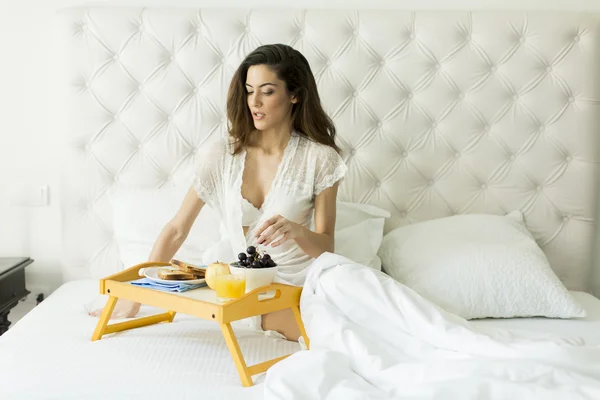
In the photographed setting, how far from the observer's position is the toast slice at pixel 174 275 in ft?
6.03

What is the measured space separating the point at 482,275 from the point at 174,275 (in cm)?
98

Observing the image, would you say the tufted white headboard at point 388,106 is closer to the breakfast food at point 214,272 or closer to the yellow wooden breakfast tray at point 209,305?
the yellow wooden breakfast tray at point 209,305

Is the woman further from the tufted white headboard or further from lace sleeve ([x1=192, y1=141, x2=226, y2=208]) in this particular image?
the tufted white headboard

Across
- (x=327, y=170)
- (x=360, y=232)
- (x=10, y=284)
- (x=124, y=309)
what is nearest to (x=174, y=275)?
(x=124, y=309)

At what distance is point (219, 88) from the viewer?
2.55 meters

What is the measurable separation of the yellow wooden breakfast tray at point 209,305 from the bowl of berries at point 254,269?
0.03m

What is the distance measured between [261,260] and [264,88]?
0.61 m

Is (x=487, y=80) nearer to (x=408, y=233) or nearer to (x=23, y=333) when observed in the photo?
(x=408, y=233)

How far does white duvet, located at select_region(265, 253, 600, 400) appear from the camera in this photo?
1.38m

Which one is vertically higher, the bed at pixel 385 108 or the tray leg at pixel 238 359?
the bed at pixel 385 108

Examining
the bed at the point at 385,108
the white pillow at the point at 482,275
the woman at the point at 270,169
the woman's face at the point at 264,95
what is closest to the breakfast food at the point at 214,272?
the woman at the point at 270,169

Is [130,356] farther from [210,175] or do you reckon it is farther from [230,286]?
[210,175]

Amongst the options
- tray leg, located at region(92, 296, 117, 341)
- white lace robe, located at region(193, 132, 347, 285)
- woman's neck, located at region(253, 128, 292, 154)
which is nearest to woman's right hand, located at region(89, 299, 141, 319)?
tray leg, located at region(92, 296, 117, 341)

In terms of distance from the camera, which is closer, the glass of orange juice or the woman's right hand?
the glass of orange juice
